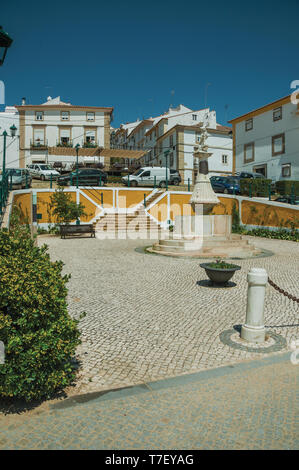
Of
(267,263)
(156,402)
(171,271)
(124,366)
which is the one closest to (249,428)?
(156,402)

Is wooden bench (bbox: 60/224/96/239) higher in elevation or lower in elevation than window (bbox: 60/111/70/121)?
lower

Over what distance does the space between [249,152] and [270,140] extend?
9.98 ft

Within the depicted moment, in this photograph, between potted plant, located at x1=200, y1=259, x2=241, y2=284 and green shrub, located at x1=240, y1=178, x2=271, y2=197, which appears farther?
green shrub, located at x1=240, y1=178, x2=271, y2=197

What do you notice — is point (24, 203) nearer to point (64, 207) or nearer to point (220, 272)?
point (64, 207)

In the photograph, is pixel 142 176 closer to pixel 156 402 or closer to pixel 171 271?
pixel 171 271

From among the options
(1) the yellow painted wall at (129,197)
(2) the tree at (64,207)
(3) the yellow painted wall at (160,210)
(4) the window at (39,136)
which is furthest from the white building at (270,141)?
(4) the window at (39,136)

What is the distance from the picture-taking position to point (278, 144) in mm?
32531

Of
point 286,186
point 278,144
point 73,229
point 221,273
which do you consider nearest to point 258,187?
point 286,186

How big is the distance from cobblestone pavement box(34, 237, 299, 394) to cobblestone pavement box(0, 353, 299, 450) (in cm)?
32

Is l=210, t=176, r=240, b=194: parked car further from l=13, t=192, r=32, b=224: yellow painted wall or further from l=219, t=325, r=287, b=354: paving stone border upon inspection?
l=219, t=325, r=287, b=354: paving stone border

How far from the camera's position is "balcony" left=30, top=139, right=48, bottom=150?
134 feet

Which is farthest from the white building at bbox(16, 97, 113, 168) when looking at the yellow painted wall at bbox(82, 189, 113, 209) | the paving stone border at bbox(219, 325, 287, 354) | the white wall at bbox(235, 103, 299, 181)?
the paving stone border at bbox(219, 325, 287, 354)

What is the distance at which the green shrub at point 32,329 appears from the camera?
2.96m

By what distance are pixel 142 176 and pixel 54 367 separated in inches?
1000
